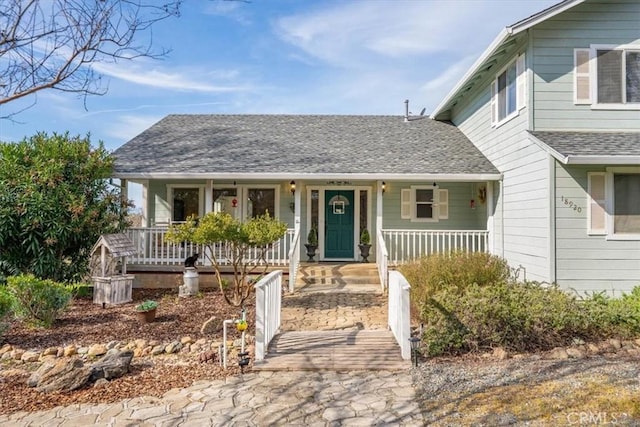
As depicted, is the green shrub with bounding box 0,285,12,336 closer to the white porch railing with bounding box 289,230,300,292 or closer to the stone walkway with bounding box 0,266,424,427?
the stone walkway with bounding box 0,266,424,427

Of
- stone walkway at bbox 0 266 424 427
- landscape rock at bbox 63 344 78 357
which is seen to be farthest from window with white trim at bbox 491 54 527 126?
landscape rock at bbox 63 344 78 357

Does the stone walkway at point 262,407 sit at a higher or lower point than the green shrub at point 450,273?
lower

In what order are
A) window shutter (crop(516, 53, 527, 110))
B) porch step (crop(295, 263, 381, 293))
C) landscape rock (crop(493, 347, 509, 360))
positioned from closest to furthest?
1. landscape rock (crop(493, 347, 509, 360))
2. window shutter (crop(516, 53, 527, 110))
3. porch step (crop(295, 263, 381, 293))

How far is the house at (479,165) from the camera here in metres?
7.67

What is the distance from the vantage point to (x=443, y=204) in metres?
11.7

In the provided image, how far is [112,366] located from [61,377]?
0.49 metres

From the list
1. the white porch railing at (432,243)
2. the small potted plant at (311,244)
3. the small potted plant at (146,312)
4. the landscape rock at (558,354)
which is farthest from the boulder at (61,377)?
the small potted plant at (311,244)

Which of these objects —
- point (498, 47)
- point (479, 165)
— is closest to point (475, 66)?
point (498, 47)

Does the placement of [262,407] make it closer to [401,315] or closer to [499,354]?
[401,315]

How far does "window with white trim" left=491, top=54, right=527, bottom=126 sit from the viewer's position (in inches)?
336

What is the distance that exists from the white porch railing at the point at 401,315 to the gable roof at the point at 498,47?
219 inches

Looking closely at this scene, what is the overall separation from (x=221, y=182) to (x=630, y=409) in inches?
403

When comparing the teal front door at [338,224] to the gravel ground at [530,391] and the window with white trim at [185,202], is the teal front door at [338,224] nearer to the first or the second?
the window with white trim at [185,202]

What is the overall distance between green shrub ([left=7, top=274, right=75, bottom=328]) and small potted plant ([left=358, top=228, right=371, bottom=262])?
730 centimetres
